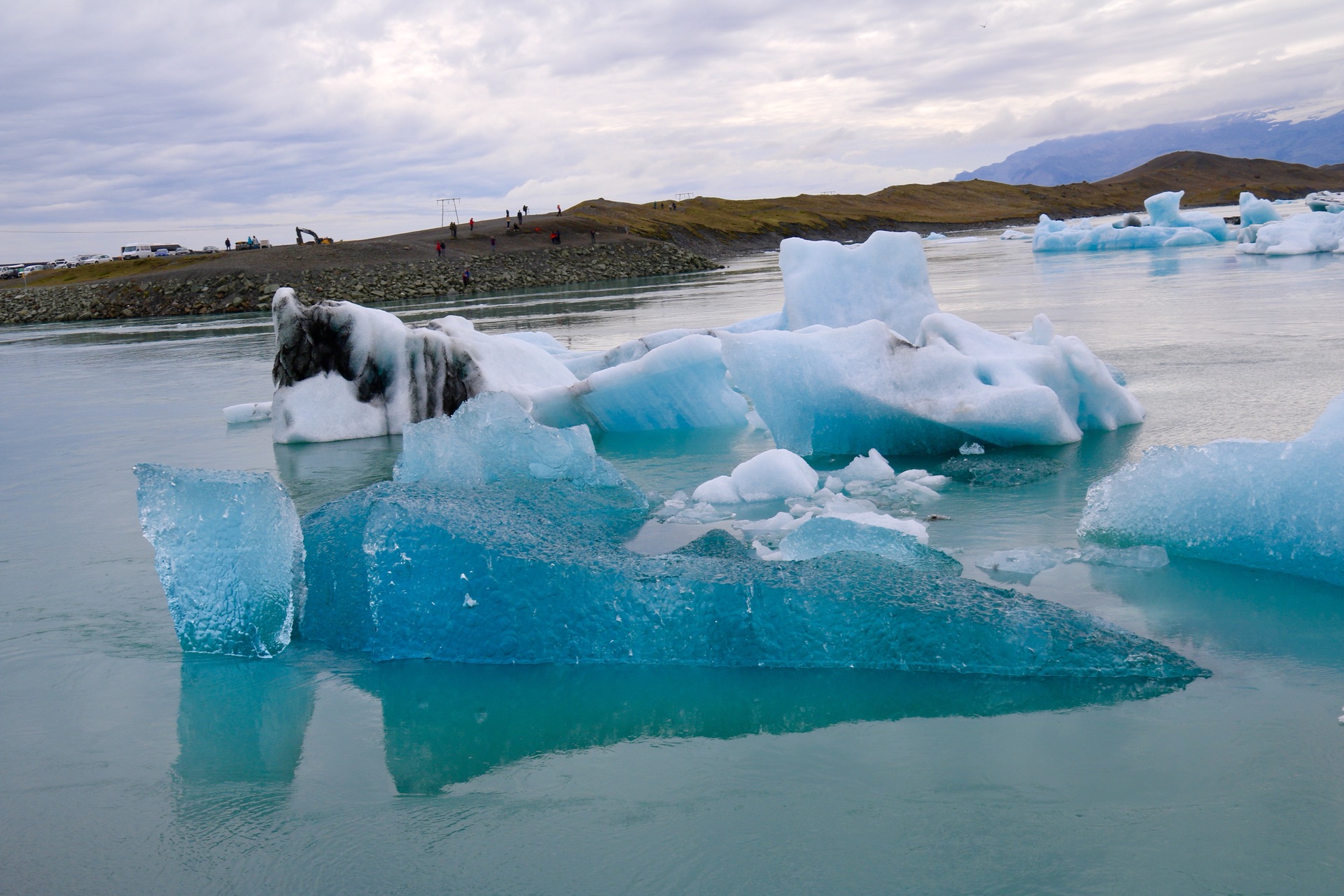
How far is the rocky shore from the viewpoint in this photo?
107 ft

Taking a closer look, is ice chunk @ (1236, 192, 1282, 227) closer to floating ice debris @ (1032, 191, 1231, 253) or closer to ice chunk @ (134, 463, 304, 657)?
floating ice debris @ (1032, 191, 1231, 253)

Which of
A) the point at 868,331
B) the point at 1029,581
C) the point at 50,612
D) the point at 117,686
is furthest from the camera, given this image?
the point at 868,331

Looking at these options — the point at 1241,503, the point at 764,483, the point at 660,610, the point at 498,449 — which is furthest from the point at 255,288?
the point at 1241,503

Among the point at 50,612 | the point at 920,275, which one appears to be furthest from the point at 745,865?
the point at 920,275

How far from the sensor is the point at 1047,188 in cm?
9612

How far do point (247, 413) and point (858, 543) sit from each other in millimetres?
7404

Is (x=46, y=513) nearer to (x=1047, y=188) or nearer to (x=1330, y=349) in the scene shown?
(x=1330, y=349)

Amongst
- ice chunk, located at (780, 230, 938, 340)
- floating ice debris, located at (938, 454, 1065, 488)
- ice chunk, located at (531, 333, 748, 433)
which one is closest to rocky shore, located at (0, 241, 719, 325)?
ice chunk, located at (780, 230, 938, 340)

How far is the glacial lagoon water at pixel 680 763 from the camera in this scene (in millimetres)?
2346

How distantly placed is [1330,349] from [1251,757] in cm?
792

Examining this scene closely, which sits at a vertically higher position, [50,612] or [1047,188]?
[1047,188]

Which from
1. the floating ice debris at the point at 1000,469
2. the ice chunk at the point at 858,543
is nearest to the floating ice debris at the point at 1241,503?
the ice chunk at the point at 858,543

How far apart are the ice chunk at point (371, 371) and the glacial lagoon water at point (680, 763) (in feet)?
11.1

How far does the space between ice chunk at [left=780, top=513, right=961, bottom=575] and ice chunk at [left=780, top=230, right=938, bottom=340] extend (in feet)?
18.0
